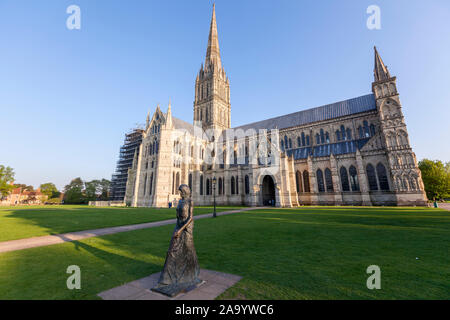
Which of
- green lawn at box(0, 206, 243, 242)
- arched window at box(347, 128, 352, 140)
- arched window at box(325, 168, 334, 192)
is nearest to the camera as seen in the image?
green lawn at box(0, 206, 243, 242)

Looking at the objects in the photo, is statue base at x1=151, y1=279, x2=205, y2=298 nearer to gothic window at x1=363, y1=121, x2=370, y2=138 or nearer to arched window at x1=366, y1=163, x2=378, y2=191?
arched window at x1=366, y1=163, x2=378, y2=191

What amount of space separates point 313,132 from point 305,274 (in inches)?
1486

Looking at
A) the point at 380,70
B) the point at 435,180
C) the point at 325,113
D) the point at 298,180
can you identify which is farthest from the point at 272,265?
the point at 435,180

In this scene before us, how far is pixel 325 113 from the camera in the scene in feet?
127

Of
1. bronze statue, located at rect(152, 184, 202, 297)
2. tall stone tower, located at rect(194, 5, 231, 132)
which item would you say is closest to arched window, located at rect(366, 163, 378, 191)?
bronze statue, located at rect(152, 184, 202, 297)

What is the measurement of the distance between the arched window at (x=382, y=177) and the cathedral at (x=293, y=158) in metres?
0.12

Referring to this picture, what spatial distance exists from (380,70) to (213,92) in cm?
3613

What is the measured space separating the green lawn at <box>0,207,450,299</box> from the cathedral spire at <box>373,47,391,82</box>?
33.6 m

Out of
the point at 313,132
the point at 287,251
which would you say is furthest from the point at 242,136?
the point at 287,251

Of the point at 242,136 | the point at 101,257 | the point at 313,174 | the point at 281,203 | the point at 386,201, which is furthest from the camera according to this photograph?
the point at 242,136

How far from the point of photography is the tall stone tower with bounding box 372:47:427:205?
25766mm

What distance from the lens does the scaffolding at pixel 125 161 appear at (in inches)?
2060
